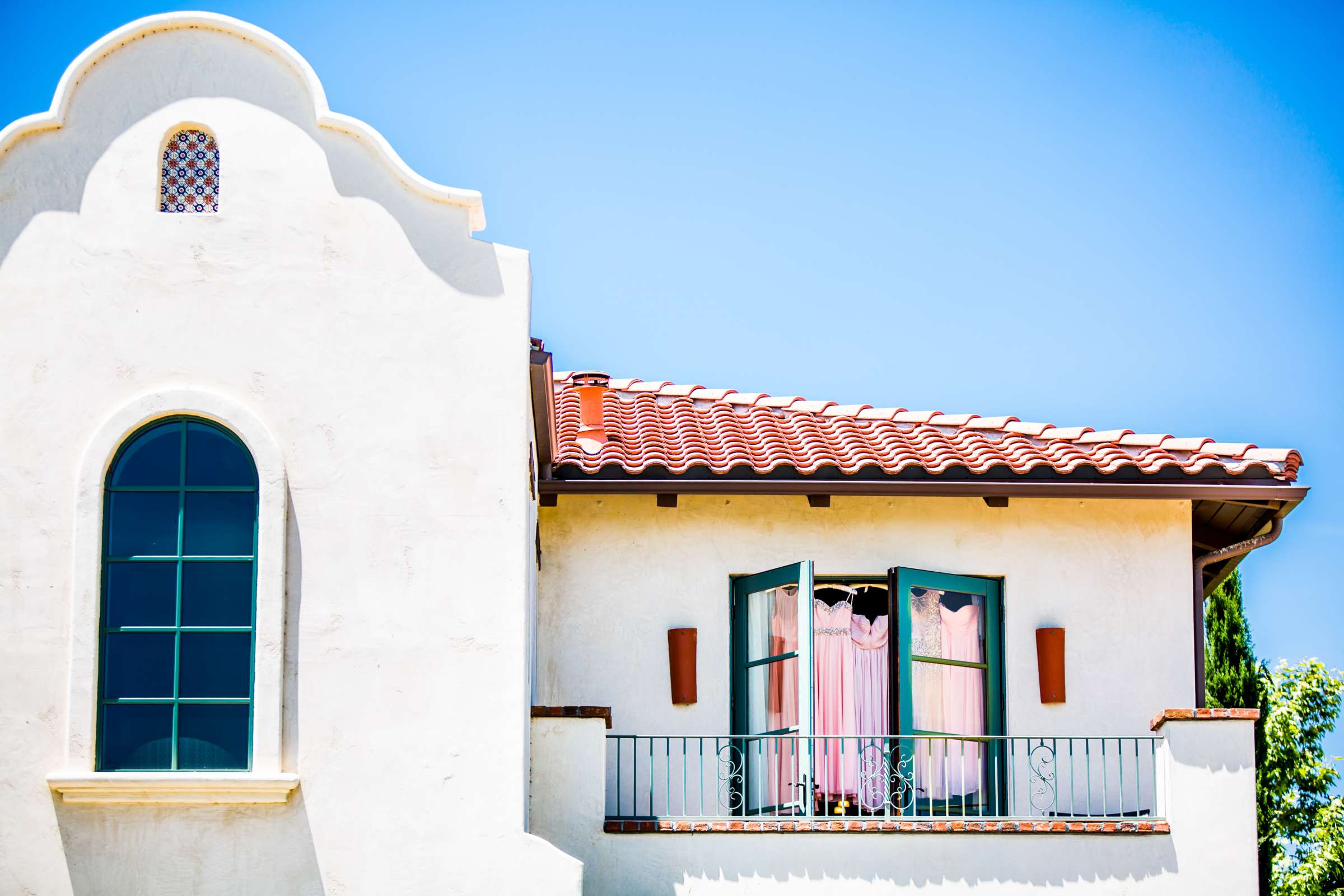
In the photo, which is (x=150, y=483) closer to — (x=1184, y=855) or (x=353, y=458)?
(x=353, y=458)

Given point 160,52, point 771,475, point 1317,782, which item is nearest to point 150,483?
point 160,52

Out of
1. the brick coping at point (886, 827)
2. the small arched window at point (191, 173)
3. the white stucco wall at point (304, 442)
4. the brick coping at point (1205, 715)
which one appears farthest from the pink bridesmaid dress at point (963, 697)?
the small arched window at point (191, 173)

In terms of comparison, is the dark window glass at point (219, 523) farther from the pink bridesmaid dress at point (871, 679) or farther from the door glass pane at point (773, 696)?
the pink bridesmaid dress at point (871, 679)

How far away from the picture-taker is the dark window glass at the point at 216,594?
10.0 m

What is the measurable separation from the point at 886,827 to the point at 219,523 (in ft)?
17.6

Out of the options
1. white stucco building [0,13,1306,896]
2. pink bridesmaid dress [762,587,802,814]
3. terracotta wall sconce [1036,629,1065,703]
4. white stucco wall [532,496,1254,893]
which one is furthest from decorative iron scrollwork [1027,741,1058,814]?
pink bridesmaid dress [762,587,802,814]

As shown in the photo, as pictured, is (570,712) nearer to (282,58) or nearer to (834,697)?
(834,697)

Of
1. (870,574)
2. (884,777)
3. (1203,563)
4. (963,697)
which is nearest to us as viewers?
(884,777)

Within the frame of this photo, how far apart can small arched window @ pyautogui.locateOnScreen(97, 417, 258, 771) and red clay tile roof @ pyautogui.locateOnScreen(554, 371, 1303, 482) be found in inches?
143

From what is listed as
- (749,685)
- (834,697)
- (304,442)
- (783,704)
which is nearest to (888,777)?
(834,697)

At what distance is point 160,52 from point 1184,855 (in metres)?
9.29

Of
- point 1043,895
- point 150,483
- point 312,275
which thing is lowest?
point 1043,895

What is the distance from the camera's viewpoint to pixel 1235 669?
21.5 meters

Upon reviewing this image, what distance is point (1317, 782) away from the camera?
818 inches
